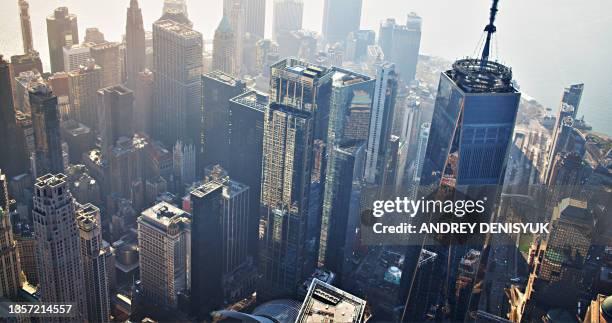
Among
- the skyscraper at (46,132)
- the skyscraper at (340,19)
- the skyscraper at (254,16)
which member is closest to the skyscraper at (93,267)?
the skyscraper at (46,132)

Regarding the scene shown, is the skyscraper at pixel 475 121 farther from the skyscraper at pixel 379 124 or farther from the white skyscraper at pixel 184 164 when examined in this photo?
the white skyscraper at pixel 184 164

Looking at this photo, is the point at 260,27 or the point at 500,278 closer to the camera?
the point at 500,278

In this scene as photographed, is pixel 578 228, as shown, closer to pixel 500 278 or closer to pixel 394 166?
pixel 500 278

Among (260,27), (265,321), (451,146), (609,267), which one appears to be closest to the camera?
(265,321)

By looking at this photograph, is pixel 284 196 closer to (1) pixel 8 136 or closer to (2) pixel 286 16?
(1) pixel 8 136

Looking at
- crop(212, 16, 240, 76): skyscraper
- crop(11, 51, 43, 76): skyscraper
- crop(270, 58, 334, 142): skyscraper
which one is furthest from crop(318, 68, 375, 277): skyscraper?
crop(11, 51, 43, 76): skyscraper

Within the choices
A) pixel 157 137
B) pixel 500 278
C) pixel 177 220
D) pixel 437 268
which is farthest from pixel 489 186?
pixel 157 137
